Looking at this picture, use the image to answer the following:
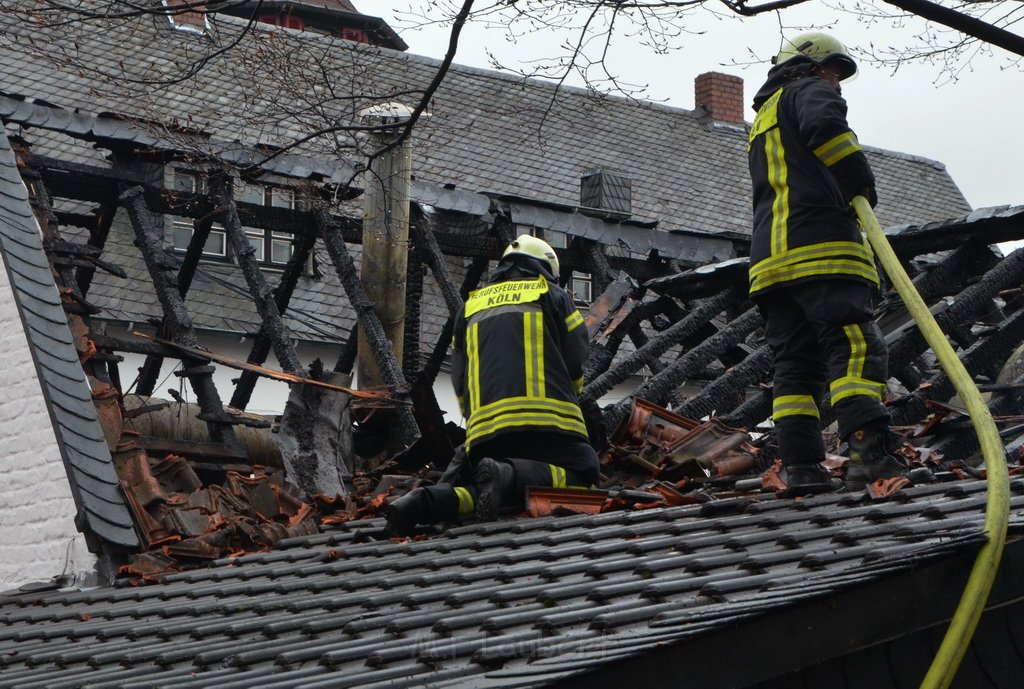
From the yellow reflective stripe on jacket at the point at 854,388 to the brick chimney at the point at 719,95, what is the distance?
22.8 meters

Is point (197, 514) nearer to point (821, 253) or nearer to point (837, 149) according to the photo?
point (821, 253)

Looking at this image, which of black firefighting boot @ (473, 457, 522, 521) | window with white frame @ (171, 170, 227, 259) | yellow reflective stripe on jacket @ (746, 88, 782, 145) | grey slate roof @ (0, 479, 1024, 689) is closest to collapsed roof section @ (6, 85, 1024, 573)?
black firefighting boot @ (473, 457, 522, 521)

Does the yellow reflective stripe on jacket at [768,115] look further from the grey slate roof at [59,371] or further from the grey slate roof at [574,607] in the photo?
the grey slate roof at [59,371]

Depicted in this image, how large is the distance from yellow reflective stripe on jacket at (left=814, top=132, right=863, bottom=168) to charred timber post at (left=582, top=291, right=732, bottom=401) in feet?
13.1

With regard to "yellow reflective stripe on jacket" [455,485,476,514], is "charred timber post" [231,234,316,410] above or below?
above

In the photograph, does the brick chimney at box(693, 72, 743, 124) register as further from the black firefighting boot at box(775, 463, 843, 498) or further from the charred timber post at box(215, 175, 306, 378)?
the black firefighting boot at box(775, 463, 843, 498)

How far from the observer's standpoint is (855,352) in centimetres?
577

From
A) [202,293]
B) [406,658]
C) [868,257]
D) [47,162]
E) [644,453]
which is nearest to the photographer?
[406,658]

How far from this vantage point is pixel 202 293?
18.2 m

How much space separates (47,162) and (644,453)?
4.85m

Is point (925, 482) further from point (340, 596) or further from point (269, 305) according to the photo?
point (269, 305)

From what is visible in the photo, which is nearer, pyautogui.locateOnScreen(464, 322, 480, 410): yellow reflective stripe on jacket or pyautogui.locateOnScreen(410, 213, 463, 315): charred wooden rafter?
pyautogui.locateOnScreen(464, 322, 480, 410): yellow reflective stripe on jacket

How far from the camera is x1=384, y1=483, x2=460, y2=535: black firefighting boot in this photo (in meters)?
6.20

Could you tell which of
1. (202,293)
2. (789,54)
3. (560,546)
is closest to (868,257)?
(789,54)
